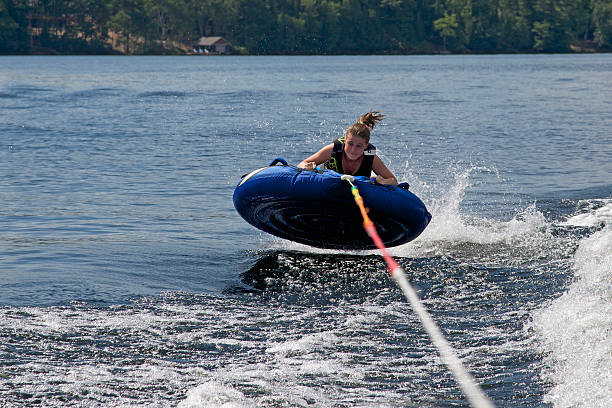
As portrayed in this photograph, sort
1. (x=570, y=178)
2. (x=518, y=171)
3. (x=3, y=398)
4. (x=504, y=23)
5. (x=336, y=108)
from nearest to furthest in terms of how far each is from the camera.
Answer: (x=3, y=398), (x=570, y=178), (x=518, y=171), (x=336, y=108), (x=504, y=23)

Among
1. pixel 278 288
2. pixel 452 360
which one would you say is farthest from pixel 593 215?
pixel 452 360

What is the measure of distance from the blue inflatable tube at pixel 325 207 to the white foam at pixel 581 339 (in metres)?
1.70

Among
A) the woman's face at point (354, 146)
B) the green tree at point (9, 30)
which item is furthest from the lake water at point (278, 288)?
the green tree at point (9, 30)

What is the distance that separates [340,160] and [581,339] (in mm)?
3434

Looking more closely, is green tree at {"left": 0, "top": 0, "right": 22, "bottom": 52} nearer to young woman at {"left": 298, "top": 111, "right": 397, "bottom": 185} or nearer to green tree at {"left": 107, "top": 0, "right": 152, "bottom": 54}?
green tree at {"left": 107, "top": 0, "right": 152, "bottom": 54}

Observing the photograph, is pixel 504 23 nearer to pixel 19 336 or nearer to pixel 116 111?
pixel 116 111

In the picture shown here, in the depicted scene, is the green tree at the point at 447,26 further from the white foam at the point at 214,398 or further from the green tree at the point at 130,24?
the white foam at the point at 214,398

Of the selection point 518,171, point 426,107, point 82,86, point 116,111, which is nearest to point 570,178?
point 518,171

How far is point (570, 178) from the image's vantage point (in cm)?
1370

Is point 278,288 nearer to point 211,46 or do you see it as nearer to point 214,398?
point 214,398

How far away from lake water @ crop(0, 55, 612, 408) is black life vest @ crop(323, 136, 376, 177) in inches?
36.7

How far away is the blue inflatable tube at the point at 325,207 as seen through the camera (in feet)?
24.0

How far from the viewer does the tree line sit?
383 feet

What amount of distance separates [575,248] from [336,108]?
20909 millimetres
